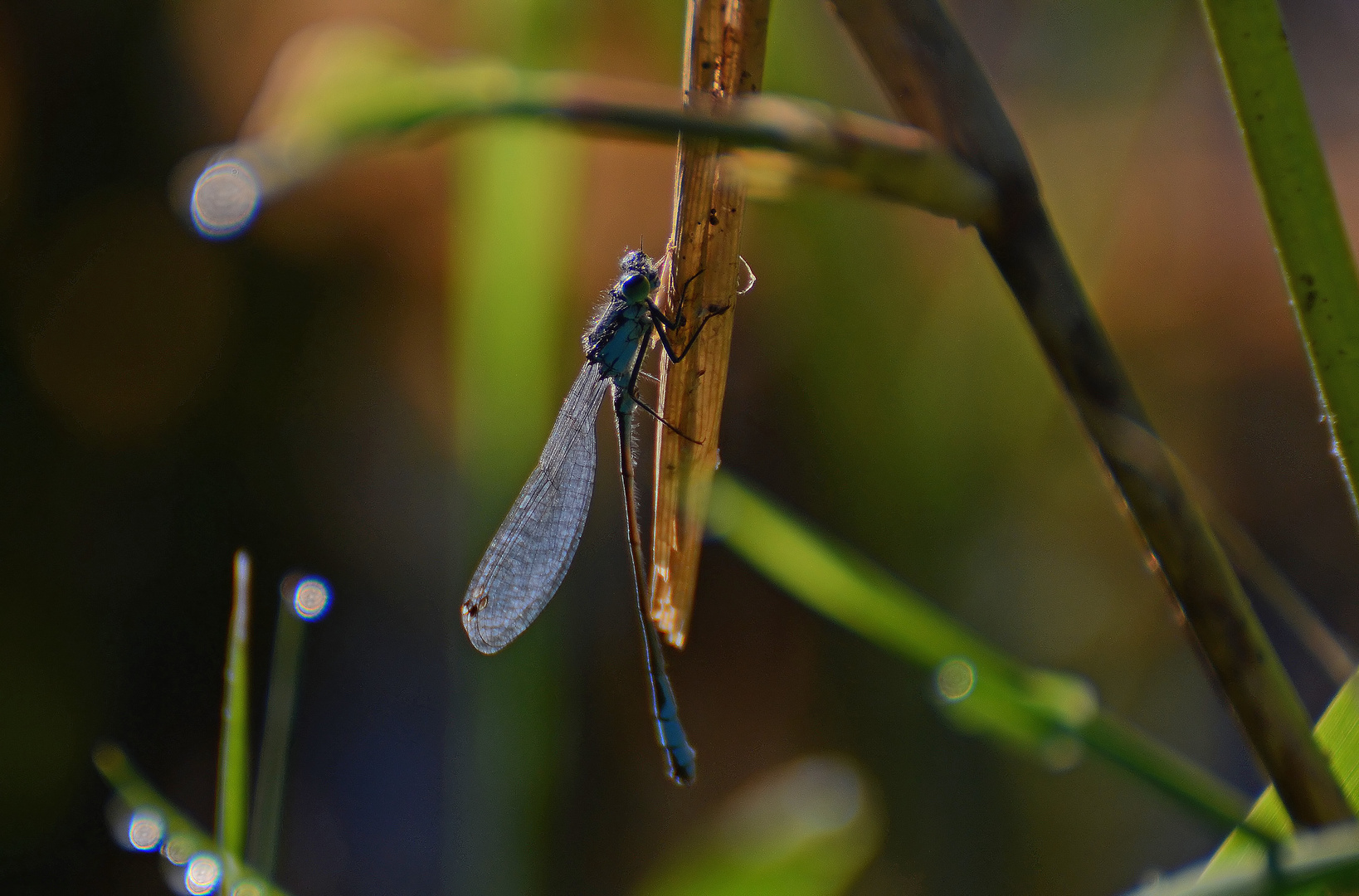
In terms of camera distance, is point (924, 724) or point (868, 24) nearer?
point (868, 24)

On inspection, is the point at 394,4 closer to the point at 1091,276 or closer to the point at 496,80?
the point at 1091,276

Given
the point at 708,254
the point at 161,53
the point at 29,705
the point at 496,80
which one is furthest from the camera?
the point at 161,53

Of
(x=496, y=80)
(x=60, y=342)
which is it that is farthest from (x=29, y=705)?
(x=496, y=80)

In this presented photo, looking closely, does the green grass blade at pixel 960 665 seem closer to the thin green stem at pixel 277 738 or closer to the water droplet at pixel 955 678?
the water droplet at pixel 955 678

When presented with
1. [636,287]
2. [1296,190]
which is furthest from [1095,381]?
[636,287]

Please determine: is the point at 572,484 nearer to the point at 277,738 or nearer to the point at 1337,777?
the point at 277,738
